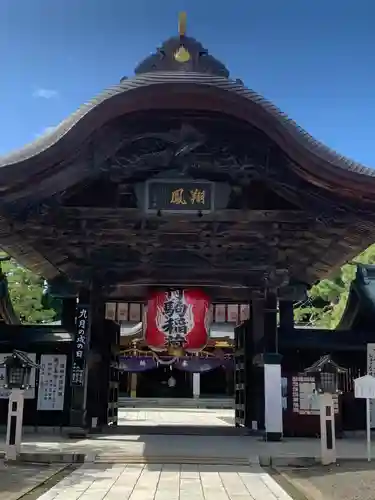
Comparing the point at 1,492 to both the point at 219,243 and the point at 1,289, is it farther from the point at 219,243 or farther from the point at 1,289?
the point at 1,289

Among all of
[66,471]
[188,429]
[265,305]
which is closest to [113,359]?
[188,429]

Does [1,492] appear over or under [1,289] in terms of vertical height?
under

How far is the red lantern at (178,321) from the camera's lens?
12992 mm

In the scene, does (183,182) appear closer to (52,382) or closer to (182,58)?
(182,58)

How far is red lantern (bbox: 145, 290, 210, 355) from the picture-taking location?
13.0 metres

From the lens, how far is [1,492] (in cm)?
694

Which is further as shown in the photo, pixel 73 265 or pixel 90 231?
pixel 73 265

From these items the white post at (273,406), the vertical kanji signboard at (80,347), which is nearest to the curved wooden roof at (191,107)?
the white post at (273,406)

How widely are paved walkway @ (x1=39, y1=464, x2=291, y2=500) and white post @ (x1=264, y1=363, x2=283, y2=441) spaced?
3412 mm

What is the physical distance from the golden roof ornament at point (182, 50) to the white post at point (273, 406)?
7024 mm

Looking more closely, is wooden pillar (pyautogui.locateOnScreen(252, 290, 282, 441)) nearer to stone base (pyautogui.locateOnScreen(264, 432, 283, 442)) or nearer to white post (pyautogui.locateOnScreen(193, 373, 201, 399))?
stone base (pyautogui.locateOnScreen(264, 432, 283, 442))

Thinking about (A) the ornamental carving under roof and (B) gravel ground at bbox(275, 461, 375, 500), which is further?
(A) the ornamental carving under roof

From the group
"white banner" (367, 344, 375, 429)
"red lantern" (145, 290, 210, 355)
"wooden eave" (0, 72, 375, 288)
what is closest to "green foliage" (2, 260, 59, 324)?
"red lantern" (145, 290, 210, 355)

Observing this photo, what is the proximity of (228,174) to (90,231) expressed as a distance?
3.12 m
